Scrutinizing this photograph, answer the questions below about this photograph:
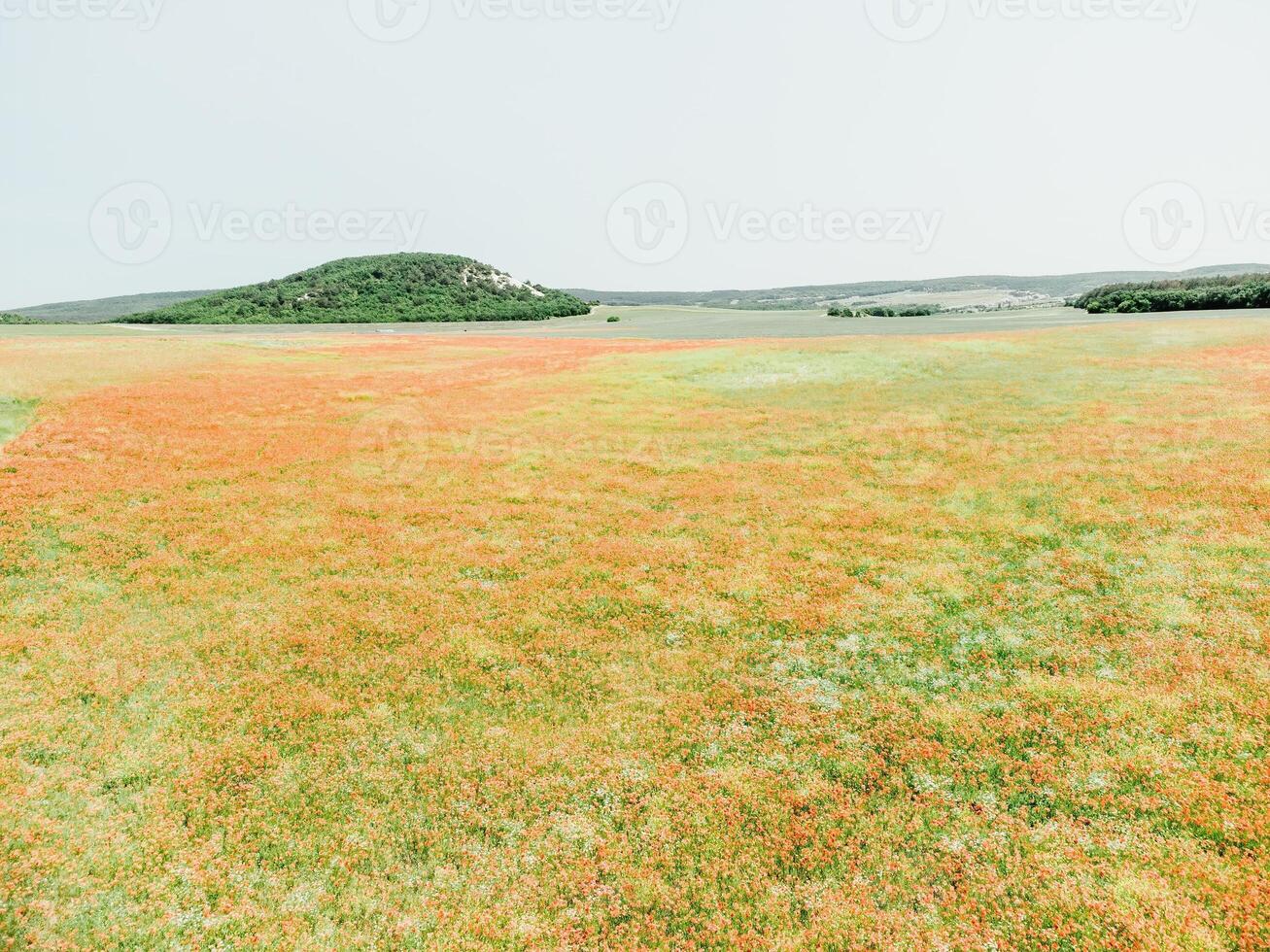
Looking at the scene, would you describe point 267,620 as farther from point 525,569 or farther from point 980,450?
point 980,450

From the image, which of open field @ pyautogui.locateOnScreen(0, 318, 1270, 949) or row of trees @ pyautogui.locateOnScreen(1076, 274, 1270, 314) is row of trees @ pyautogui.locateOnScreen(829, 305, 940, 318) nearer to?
row of trees @ pyautogui.locateOnScreen(1076, 274, 1270, 314)

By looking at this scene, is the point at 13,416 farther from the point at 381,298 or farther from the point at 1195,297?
the point at 381,298

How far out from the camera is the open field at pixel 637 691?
666cm

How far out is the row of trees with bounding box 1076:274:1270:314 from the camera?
65.8 meters

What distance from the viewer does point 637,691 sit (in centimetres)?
1014

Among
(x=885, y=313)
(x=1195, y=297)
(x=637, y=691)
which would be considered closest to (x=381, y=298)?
(x=885, y=313)

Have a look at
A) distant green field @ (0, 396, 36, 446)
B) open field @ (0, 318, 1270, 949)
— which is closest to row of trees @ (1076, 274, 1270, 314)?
open field @ (0, 318, 1270, 949)

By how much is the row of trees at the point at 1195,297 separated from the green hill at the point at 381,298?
103 metres

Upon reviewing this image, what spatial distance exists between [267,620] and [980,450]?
21.6 m

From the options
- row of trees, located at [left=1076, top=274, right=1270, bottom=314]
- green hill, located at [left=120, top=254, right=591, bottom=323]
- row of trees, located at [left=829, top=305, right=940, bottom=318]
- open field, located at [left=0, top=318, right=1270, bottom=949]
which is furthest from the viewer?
green hill, located at [left=120, top=254, right=591, bottom=323]

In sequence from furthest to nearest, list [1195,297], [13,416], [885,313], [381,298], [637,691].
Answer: [381,298] < [885,313] < [1195,297] < [13,416] < [637,691]

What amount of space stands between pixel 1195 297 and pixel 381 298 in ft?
521

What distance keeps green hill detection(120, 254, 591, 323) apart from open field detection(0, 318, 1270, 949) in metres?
121

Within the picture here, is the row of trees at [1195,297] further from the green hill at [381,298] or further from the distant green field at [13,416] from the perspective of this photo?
the green hill at [381,298]
